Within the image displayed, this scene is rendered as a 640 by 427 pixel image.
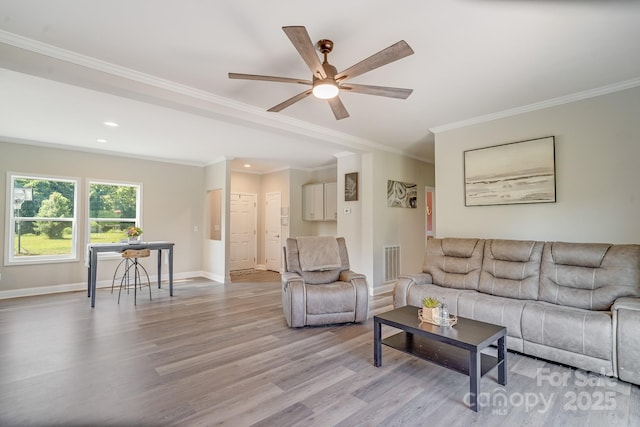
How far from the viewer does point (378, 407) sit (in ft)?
6.73

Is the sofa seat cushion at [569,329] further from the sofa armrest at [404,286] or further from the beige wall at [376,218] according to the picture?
the beige wall at [376,218]

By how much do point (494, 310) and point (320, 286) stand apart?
1.80 m

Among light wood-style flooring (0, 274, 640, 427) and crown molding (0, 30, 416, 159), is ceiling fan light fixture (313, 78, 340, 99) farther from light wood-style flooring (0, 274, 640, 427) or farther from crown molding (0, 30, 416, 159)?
light wood-style flooring (0, 274, 640, 427)

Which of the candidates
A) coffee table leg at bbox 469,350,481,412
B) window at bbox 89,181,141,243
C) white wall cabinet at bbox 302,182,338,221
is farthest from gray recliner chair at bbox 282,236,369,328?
window at bbox 89,181,141,243

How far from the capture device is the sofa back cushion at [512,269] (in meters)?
3.10

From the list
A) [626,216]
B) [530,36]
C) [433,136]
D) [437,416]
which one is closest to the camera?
[437,416]

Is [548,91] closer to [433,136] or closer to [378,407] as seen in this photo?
[433,136]

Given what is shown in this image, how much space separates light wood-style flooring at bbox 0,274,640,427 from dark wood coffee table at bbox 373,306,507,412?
187mm

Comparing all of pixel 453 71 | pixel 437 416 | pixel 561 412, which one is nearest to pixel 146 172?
pixel 453 71

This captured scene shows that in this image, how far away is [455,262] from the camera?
3.69 metres

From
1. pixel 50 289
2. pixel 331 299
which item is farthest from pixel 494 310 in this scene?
pixel 50 289

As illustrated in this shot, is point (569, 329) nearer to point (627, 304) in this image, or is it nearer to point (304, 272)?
point (627, 304)

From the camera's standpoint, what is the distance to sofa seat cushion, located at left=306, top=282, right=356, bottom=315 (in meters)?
3.55

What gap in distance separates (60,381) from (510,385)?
3.39 meters
